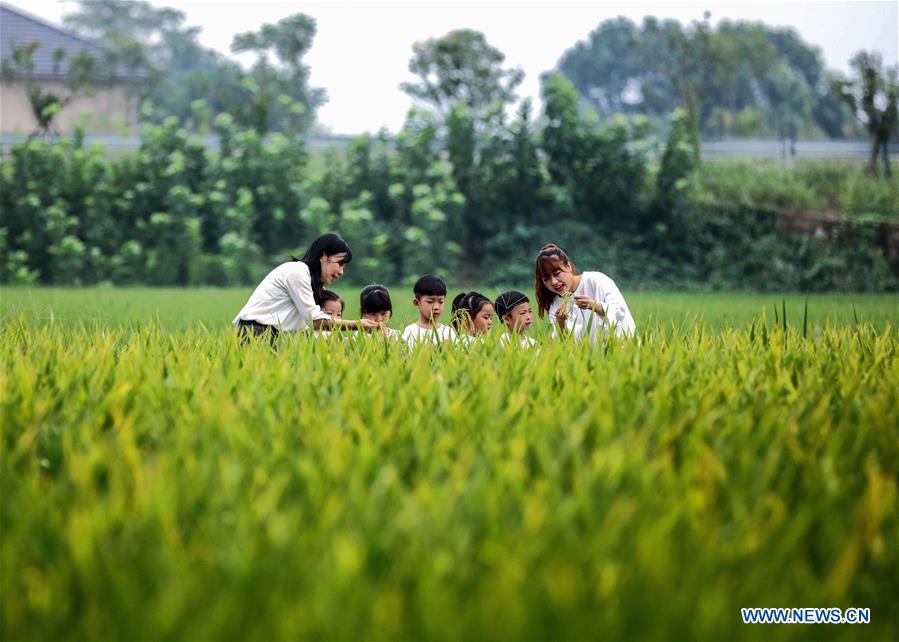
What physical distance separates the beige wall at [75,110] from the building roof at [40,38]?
1.02m

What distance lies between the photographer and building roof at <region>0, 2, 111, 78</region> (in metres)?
33.7

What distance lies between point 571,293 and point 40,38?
107ft

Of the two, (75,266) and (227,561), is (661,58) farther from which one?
(227,561)

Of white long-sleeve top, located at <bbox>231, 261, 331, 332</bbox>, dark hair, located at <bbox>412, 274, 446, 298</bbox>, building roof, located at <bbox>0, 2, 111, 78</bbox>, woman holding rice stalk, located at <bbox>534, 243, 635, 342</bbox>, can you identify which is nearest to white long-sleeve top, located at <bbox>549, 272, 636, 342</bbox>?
woman holding rice stalk, located at <bbox>534, 243, 635, 342</bbox>

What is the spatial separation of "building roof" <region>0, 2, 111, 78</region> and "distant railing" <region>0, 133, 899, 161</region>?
443 inches

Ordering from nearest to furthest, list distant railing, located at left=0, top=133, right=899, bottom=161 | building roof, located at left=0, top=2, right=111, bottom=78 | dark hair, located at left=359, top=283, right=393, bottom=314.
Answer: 1. dark hair, located at left=359, top=283, right=393, bottom=314
2. distant railing, located at left=0, top=133, right=899, bottom=161
3. building roof, located at left=0, top=2, right=111, bottom=78

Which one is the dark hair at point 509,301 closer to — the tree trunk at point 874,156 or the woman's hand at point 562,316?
the woman's hand at point 562,316

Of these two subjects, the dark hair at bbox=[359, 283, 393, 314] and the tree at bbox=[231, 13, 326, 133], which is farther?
the tree at bbox=[231, 13, 326, 133]

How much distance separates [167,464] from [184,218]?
52.2ft

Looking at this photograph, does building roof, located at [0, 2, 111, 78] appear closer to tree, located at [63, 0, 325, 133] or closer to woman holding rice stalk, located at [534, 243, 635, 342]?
tree, located at [63, 0, 325, 133]

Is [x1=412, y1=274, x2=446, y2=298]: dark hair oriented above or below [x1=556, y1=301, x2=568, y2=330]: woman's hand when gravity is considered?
above

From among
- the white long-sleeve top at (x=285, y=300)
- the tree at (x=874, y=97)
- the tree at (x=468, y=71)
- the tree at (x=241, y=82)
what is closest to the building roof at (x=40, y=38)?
the tree at (x=241, y=82)

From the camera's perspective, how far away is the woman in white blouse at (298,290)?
6684 millimetres

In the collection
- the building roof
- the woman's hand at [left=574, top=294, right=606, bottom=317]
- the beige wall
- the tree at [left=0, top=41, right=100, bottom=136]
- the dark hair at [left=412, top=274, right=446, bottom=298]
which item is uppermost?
the building roof
